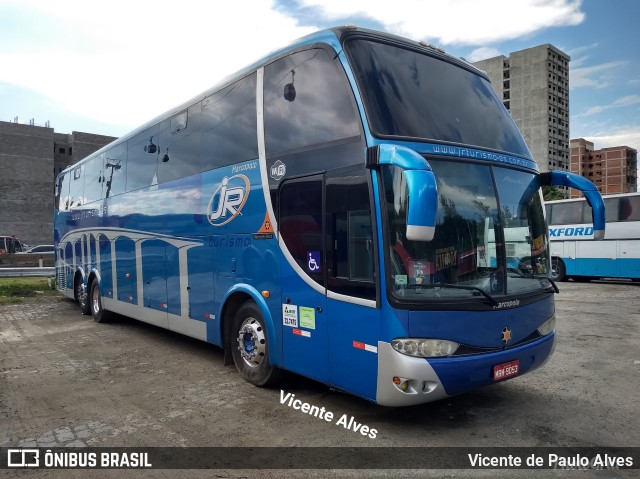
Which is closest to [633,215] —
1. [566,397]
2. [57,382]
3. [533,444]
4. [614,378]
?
[614,378]

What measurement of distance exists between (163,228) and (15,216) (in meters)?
65.2

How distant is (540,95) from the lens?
103812mm

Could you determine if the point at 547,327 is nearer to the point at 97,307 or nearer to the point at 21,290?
the point at 97,307

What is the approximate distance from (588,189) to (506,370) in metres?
2.39

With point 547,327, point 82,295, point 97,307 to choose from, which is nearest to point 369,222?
point 547,327

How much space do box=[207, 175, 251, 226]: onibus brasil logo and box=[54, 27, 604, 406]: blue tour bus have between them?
33 mm

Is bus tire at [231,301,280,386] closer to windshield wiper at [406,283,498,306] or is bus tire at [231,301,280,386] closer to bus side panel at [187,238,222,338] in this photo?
bus side panel at [187,238,222,338]

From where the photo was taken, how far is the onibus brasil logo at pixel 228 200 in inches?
248

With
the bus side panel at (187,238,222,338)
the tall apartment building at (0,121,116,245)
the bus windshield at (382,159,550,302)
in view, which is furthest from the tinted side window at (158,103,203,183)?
the tall apartment building at (0,121,116,245)

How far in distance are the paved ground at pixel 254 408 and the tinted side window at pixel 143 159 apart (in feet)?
10.1

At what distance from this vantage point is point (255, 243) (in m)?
6.04

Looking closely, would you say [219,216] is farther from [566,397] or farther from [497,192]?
[566,397]

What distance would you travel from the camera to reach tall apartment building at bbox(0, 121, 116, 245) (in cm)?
6206

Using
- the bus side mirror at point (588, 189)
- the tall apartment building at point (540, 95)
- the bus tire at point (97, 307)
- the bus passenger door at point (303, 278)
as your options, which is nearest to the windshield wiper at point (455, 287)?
the bus passenger door at point (303, 278)
